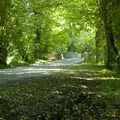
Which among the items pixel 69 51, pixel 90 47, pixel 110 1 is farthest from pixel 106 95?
pixel 69 51

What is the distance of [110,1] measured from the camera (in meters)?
24.0

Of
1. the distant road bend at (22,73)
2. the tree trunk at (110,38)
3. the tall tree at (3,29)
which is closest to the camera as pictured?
the distant road bend at (22,73)

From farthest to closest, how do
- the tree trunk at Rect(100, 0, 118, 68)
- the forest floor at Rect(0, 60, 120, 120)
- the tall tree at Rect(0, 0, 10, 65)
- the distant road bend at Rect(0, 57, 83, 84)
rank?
the tall tree at Rect(0, 0, 10, 65), the tree trunk at Rect(100, 0, 118, 68), the distant road bend at Rect(0, 57, 83, 84), the forest floor at Rect(0, 60, 120, 120)

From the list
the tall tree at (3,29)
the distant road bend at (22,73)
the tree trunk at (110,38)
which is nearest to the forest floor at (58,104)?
the distant road bend at (22,73)

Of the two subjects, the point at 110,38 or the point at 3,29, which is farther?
the point at 3,29

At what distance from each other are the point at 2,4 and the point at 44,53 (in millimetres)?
25812

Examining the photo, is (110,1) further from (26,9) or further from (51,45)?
(51,45)

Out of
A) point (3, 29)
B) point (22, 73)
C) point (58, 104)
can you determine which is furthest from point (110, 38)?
point (58, 104)

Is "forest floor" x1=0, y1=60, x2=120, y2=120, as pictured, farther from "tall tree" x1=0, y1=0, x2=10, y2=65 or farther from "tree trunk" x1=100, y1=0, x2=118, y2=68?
"tall tree" x1=0, y1=0, x2=10, y2=65

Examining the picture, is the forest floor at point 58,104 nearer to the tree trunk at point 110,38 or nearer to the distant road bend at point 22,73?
the distant road bend at point 22,73

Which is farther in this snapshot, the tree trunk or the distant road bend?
the tree trunk

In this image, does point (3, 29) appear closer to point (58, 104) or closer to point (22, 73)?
point (22, 73)

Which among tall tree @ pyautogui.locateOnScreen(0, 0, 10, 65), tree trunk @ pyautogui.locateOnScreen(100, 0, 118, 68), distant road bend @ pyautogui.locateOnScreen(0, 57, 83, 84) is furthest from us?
tall tree @ pyautogui.locateOnScreen(0, 0, 10, 65)

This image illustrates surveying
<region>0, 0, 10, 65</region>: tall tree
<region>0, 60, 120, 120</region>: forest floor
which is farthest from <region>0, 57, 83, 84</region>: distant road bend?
<region>0, 60, 120, 120</region>: forest floor
